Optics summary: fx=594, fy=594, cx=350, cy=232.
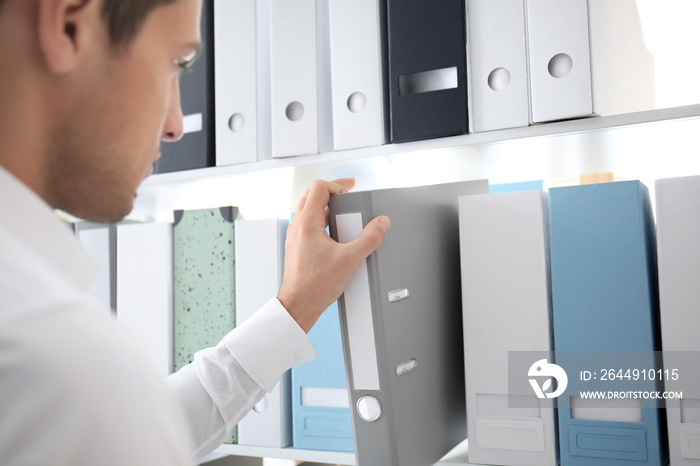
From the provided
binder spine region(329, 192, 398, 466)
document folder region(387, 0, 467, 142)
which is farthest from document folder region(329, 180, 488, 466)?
document folder region(387, 0, 467, 142)

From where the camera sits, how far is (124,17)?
16.2 inches

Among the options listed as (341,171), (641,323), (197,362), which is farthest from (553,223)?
(197,362)

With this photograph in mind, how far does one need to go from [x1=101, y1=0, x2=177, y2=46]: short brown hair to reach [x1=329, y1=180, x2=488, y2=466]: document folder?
1.23 ft

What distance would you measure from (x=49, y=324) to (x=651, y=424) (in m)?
0.71

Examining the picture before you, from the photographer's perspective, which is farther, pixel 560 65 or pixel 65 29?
pixel 560 65

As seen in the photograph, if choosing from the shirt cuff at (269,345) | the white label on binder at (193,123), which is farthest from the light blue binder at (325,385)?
the white label on binder at (193,123)

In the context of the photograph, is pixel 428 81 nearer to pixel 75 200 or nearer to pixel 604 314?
pixel 604 314

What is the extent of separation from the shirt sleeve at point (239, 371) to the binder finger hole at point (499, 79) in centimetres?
45

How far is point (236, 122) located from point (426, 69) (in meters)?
0.38

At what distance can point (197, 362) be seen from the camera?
0.86 meters

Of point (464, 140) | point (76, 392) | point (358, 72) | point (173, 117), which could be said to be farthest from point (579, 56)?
point (76, 392)

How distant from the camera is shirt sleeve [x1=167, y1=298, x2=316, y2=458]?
0.83 m

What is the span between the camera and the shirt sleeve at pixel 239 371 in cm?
83

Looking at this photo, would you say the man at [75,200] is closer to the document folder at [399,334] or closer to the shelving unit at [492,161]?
the document folder at [399,334]
